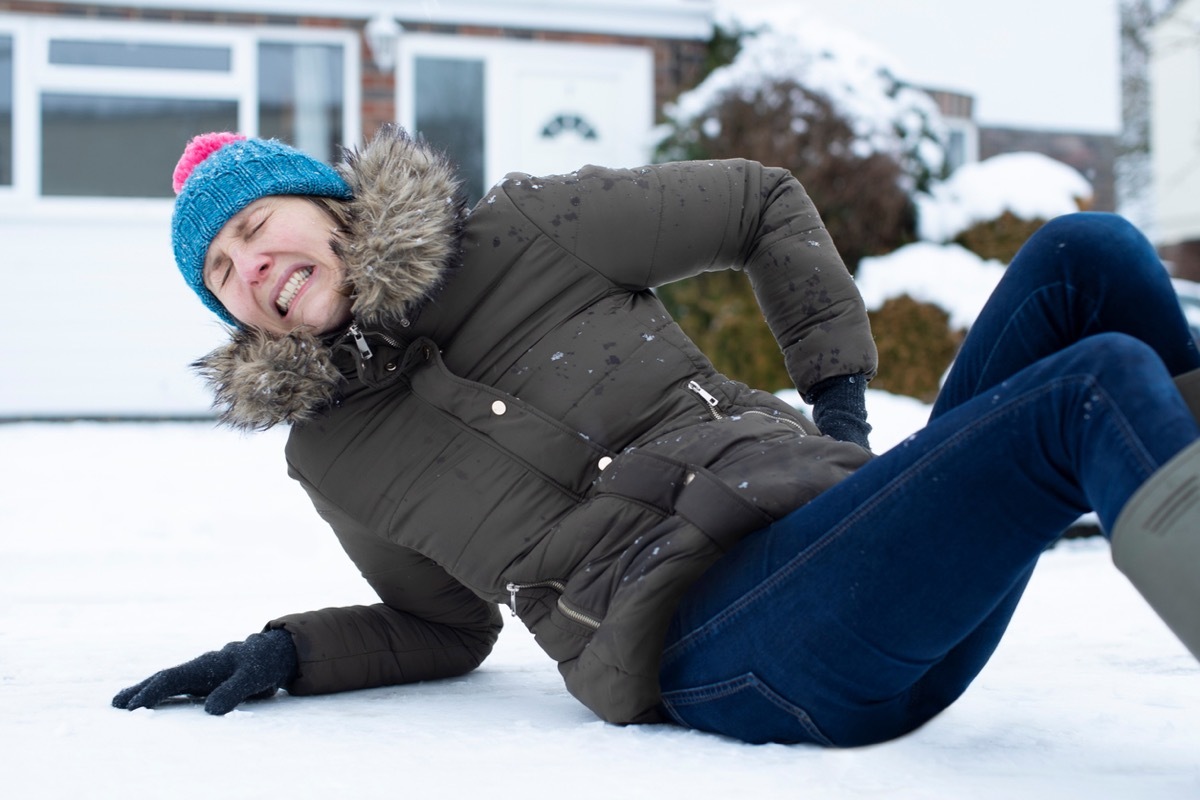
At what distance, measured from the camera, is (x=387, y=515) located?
1995 mm

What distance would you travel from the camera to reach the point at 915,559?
1.51 metres

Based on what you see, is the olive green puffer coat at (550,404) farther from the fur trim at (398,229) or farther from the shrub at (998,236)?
the shrub at (998,236)

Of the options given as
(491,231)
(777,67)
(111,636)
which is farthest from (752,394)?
(777,67)

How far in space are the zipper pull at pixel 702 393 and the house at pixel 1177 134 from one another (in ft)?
53.8

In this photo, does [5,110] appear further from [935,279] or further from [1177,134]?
[1177,134]

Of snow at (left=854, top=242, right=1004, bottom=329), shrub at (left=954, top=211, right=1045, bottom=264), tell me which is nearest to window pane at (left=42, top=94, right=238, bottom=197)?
snow at (left=854, top=242, right=1004, bottom=329)

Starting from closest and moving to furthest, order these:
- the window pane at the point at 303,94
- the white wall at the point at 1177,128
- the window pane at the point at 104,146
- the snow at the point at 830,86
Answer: the snow at the point at 830,86, the window pane at the point at 104,146, the window pane at the point at 303,94, the white wall at the point at 1177,128

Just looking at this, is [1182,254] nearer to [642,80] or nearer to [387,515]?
[642,80]

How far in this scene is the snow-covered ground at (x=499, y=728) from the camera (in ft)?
4.99

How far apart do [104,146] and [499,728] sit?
7.24 meters

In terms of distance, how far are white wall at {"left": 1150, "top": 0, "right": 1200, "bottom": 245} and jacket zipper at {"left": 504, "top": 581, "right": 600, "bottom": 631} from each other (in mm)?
17285

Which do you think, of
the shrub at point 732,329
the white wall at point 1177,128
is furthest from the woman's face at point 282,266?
the white wall at point 1177,128

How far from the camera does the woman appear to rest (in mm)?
1502

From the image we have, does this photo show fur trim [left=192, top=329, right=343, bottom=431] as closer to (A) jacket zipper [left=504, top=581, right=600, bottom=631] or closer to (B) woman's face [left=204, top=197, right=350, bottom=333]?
(B) woman's face [left=204, top=197, right=350, bottom=333]
